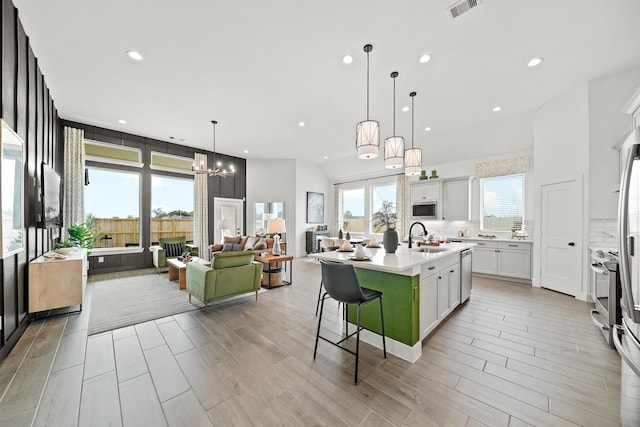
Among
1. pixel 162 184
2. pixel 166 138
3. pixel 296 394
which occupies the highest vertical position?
pixel 166 138

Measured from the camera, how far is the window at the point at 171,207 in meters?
6.58

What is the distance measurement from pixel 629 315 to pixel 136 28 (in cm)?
443

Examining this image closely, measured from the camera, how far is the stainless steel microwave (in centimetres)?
644

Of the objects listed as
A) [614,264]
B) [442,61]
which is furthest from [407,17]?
[614,264]

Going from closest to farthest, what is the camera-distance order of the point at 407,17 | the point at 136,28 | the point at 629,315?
the point at 629,315
the point at 407,17
the point at 136,28

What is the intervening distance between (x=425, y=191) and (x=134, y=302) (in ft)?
21.9

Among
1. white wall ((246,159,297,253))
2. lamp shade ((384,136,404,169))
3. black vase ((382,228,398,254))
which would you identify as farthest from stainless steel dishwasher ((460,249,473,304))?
white wall ((246,159,297,253))

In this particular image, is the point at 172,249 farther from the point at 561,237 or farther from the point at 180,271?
the point at 561,237

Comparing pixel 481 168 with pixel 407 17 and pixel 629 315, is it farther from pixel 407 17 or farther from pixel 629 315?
pixel 629 315

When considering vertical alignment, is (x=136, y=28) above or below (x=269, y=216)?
above

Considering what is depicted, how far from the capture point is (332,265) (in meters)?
2.08

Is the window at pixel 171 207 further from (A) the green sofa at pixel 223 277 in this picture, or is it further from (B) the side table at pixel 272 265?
(A) the green sofa at pixel 223 277

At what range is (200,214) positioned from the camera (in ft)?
23.7

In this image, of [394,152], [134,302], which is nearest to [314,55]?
[394,152]
